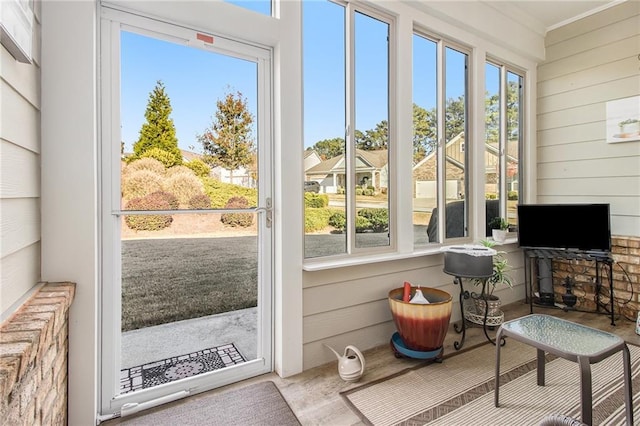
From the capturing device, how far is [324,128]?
2.45 m

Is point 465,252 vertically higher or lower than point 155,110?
lower

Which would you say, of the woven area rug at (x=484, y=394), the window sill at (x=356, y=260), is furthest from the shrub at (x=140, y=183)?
the woven area rug at (x=484, y=394)

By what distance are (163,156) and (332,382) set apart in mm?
1752

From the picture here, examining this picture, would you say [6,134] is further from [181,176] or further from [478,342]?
[478,342]

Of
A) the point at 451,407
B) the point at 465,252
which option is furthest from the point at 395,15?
the point at 451,407

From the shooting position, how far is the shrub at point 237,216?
83.4 inches

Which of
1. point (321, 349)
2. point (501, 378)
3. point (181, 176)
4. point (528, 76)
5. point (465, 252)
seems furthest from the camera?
point (528, 76)

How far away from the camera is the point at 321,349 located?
2.33 m

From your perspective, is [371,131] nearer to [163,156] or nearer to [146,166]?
[163,156]

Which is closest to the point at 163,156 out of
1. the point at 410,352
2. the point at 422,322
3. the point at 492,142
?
the point at 422,322

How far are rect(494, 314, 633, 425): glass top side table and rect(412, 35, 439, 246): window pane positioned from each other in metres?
1.22

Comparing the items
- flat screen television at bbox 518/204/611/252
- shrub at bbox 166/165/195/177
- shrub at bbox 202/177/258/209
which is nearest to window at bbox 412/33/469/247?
flat screen television at bbox 518/204/611/252

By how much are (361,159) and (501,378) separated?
1807 millimetres

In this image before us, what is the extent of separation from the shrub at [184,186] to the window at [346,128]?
0.73 metres
